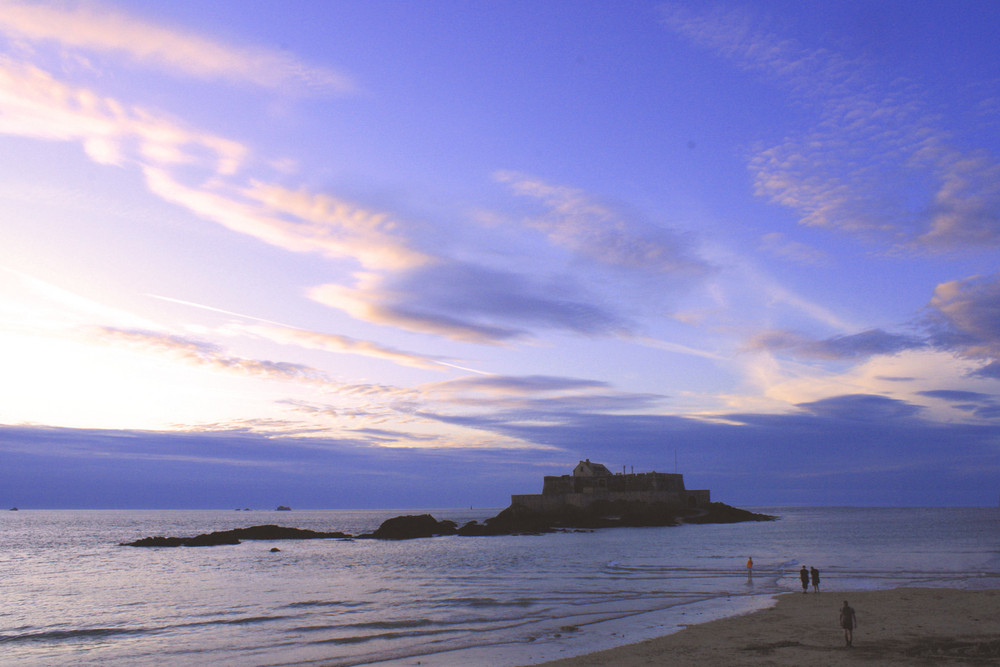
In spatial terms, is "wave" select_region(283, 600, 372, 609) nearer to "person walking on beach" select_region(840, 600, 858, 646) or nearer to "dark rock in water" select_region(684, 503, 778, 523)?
"person walking on beach" select_region(840, 600, 858, 646)

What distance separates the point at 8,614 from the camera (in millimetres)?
37094

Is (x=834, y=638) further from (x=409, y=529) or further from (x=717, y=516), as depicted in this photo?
(x=717, y=516)

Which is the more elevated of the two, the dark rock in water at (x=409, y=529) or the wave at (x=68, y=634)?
the dark rock in water at (x=409, y=529)

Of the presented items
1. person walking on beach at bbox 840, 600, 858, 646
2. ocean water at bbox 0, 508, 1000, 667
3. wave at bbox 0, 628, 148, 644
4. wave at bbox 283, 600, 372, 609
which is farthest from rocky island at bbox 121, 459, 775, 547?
person walking on beach at bbox 840, 600, 858, 646

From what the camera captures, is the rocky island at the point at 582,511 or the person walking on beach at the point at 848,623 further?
the rocky island at the point at 582,511

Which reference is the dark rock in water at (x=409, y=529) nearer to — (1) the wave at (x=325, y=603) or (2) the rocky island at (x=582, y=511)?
(2) the rocky island at (x=582, y=511)

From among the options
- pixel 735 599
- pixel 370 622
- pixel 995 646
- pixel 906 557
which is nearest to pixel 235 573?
pixel 370 622

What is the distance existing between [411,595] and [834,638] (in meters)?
24.3

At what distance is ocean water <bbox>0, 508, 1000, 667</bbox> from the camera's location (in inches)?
1046

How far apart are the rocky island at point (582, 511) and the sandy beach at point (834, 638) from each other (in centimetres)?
7196

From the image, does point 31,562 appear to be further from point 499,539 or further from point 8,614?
point 499,539

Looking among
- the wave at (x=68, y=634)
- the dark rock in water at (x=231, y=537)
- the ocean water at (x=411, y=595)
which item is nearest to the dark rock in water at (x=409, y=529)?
the dark rock in water at (x=231, y=537)

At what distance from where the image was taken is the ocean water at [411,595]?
87.2 feet

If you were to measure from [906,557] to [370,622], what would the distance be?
48504mm
